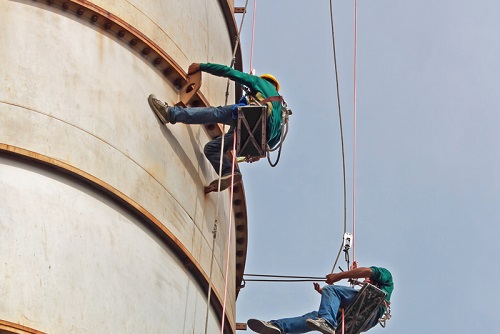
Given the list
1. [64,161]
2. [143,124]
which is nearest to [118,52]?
[143,124]

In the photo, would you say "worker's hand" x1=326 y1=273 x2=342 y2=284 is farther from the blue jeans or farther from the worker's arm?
the blue jeans

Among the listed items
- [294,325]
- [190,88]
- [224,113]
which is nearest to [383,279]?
[294,325]

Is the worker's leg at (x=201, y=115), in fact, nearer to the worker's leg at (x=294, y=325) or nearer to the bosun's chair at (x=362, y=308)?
the worker's leg at (x=294, y=325)

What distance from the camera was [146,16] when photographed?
12805 mm

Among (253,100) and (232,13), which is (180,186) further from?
(232,13)

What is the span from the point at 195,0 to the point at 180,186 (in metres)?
2.54

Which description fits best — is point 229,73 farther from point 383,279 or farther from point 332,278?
point 383,279

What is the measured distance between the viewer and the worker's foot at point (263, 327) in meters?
13.2

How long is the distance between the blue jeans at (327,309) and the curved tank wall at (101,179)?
61 cm

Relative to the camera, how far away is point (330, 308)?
13508mm

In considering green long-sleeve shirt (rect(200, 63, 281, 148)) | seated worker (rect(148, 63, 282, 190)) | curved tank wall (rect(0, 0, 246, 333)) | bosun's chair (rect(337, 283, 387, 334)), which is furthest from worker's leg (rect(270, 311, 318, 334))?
green long-sleeve shirt (rect(200, 63, 281, 148))

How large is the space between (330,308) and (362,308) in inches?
18.8

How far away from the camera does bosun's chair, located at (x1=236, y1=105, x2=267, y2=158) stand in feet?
42.8

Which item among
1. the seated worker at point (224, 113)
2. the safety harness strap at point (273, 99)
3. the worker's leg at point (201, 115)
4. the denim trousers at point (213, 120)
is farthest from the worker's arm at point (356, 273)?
the worker's leg at point (201, 115)
